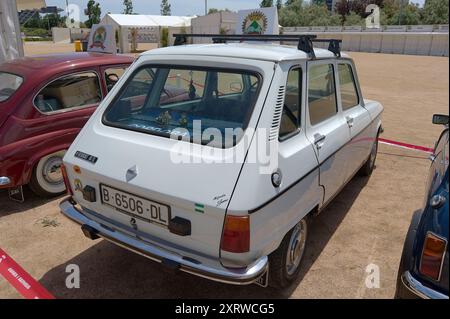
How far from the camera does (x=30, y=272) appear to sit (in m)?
3.13

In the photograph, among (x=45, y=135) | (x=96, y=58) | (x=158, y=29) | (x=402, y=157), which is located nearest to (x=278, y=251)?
(x=45, y=135)

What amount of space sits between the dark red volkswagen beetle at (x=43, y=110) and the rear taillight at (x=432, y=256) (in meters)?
4.01

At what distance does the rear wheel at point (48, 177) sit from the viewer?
4.31 m

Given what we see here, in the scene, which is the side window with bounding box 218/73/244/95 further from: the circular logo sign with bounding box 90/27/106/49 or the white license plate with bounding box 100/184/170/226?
the circular logo sign with bounding box 90/27/106/49

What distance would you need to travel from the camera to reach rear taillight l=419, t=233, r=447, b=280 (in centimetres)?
199

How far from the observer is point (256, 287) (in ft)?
9.71

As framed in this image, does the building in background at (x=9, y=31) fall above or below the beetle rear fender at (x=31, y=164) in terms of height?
above

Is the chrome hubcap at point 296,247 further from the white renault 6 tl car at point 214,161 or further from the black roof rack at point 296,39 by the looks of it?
the black roof rack at point 296,39

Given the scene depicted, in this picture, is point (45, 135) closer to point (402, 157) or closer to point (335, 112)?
point (335, 112)

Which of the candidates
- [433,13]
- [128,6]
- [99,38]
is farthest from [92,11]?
[99,38]

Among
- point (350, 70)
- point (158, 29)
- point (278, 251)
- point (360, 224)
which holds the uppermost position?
point (158, 29)

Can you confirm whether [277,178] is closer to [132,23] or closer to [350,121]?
[350,121]

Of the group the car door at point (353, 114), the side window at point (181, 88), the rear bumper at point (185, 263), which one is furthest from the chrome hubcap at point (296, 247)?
the side window at point (181, 88)
